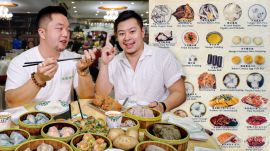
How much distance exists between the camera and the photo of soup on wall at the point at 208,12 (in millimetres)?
2650

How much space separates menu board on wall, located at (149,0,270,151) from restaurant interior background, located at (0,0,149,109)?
7.58 metres

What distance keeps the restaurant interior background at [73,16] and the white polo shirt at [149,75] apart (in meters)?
7.67

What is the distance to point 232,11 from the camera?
8.63ft

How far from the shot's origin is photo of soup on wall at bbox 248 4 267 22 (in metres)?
2.62

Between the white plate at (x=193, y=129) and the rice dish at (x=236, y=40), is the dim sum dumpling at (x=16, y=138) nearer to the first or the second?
the white plate at (x=193, y=129)

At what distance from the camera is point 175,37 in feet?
8.95

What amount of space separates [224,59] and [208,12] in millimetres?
548

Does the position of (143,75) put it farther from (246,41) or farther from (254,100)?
(254,100)

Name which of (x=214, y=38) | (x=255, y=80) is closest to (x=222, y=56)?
(x=214, y=38)

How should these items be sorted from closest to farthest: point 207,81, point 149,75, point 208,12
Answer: point 149,75 → point 208,12 → point 207,81

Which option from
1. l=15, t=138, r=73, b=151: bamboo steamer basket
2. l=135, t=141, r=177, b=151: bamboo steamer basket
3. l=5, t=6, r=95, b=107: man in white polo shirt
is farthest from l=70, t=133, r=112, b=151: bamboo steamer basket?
l=5, t=6, r=95, b=107: man in white polo shirt

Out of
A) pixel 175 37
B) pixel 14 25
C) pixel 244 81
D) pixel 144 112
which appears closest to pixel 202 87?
pixel 244 81

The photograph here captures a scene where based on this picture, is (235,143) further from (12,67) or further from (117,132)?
(12,67)

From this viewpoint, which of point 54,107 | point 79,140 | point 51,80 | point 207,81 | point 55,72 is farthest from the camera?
point 207,81
